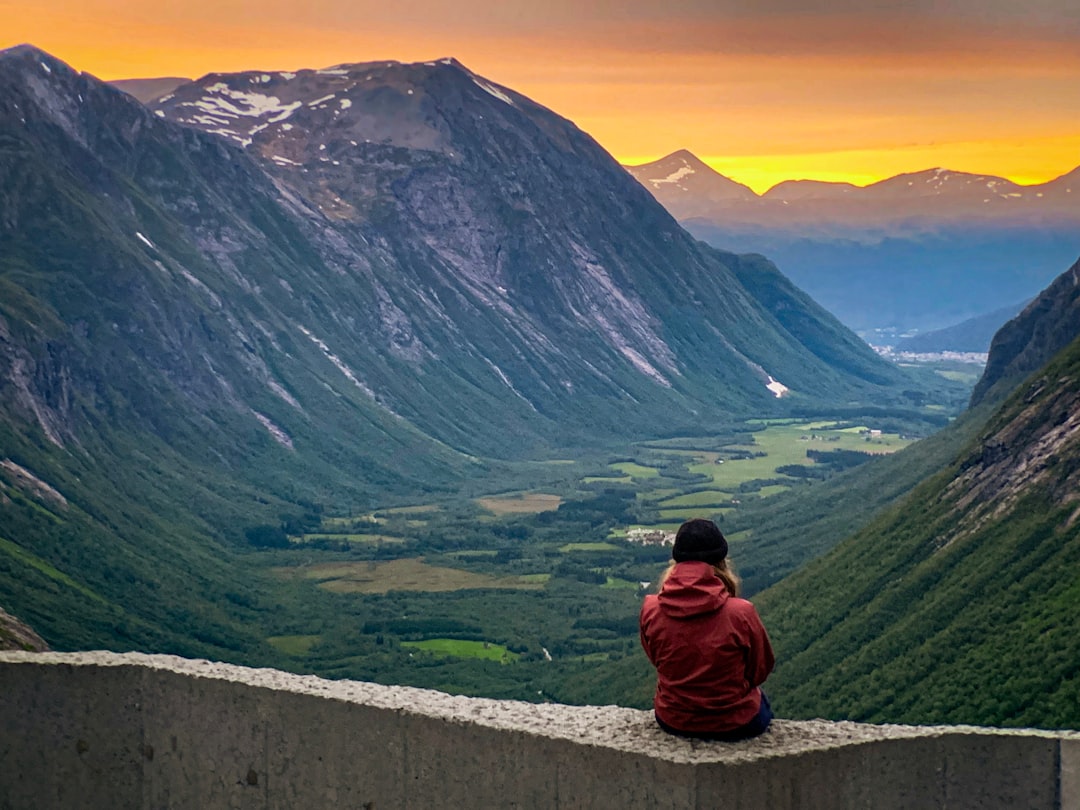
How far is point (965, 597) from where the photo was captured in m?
70.1

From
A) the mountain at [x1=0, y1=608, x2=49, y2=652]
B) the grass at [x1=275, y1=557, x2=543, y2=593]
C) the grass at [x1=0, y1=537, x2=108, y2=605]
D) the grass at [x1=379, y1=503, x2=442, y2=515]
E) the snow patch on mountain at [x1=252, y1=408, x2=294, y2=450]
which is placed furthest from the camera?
the snow patch on mountain at [x1=252, y1=408, x2=294, y2=450]

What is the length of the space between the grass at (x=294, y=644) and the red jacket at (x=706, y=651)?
8602 centimetres

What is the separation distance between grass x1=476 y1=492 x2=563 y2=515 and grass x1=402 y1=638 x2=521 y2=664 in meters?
63.9

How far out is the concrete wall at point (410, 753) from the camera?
795 inches

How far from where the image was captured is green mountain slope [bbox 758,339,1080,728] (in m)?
56.9

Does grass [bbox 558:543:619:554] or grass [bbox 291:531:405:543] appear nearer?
grass [bbox 558:543:619:554]

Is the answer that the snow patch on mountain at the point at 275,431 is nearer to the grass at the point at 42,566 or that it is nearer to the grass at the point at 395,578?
the grass at the point at 395,578

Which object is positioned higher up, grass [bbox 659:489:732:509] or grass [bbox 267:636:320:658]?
grass [bbox 659:489:732:509]

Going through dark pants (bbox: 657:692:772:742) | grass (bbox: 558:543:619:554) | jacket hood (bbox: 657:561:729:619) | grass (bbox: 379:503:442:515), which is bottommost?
grass (bbox: 558:543:619:554)

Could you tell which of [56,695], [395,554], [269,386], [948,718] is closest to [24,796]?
[56,695]

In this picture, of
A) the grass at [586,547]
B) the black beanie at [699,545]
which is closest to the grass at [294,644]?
the grass at [586,547]

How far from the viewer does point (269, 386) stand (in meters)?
198

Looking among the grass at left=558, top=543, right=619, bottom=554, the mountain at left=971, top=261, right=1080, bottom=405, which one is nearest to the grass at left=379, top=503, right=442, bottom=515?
the grass at left=558, top=543, right=619, bottom=554

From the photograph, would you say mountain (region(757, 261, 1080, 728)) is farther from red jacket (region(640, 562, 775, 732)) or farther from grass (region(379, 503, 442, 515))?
grass (region(379, 503, 442, 515))
